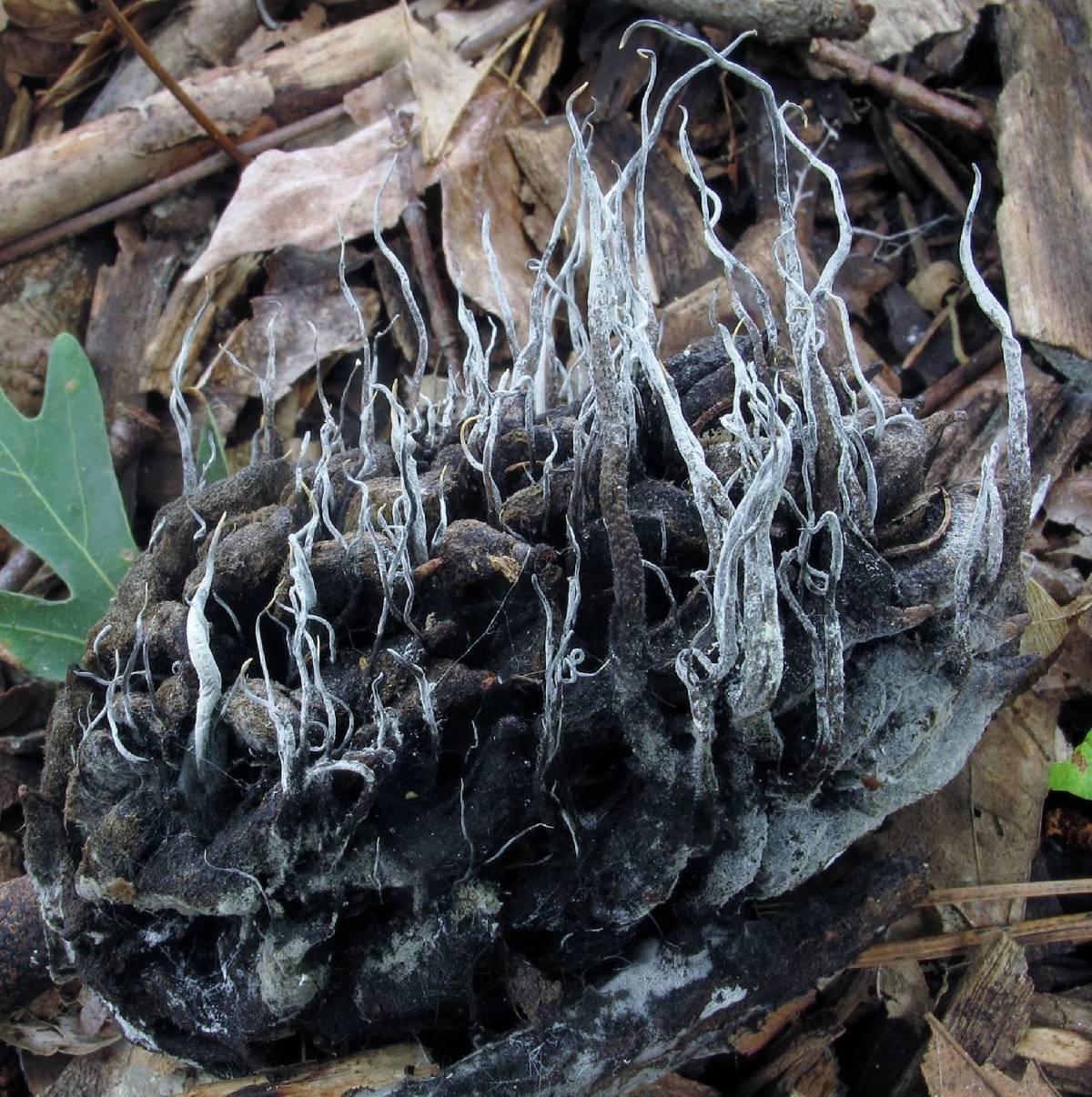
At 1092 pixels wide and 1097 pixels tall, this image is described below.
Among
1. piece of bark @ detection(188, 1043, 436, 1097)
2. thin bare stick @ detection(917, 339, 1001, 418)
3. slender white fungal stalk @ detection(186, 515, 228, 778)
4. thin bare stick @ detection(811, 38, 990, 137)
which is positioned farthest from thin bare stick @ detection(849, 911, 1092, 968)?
thin bare stick @ detection(811, 38, 990, 137)

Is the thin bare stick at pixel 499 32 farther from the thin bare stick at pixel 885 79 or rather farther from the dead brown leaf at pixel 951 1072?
the dead brown leaf at pixel 951 1072

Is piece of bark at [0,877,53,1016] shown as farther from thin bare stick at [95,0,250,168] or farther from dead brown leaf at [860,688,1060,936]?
thin bare stick at [95,0,250,168]

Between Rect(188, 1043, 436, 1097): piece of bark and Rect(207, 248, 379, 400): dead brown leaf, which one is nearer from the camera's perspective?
Rect(188, 1043, 436, 1097): piece of bark

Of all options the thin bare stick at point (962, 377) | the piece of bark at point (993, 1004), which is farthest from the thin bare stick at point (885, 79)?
the piece of bark at point (993, 1004)

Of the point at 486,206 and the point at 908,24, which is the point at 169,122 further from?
the point at 908,24

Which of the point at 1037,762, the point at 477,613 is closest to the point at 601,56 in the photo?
the point at 477,613
